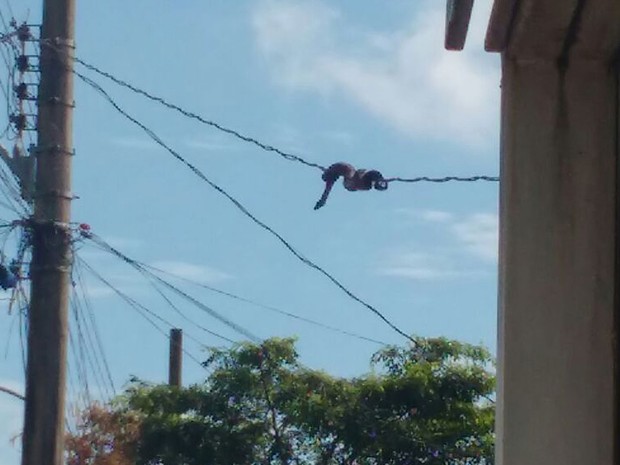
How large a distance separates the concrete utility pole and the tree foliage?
5.19 m

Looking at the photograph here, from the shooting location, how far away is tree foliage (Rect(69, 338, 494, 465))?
16750mm

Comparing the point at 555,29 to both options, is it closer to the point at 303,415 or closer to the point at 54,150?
the point at 54,150

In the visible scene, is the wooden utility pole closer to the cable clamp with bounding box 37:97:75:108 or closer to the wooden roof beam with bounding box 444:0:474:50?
the cable clamp with bounding box 37:97:75:108

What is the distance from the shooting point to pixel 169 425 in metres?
18.4

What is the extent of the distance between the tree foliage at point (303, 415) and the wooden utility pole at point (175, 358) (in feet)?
3.06

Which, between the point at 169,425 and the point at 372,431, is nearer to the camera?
the point at 372,431

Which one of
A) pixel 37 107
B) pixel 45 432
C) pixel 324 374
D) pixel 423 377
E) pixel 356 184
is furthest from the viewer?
pixel 324 374

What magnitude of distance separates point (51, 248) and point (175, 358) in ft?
29.4

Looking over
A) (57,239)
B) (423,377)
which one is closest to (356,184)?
(57,239)

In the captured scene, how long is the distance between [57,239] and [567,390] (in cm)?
941

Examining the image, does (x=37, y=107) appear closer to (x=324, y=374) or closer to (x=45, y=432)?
(x=45, y=432)

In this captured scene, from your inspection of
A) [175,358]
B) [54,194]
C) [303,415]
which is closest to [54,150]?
[54,194]

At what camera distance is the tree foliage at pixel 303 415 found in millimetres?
16750

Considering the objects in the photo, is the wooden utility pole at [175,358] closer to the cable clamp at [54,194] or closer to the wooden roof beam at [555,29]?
the cable clamp at [54,194]
